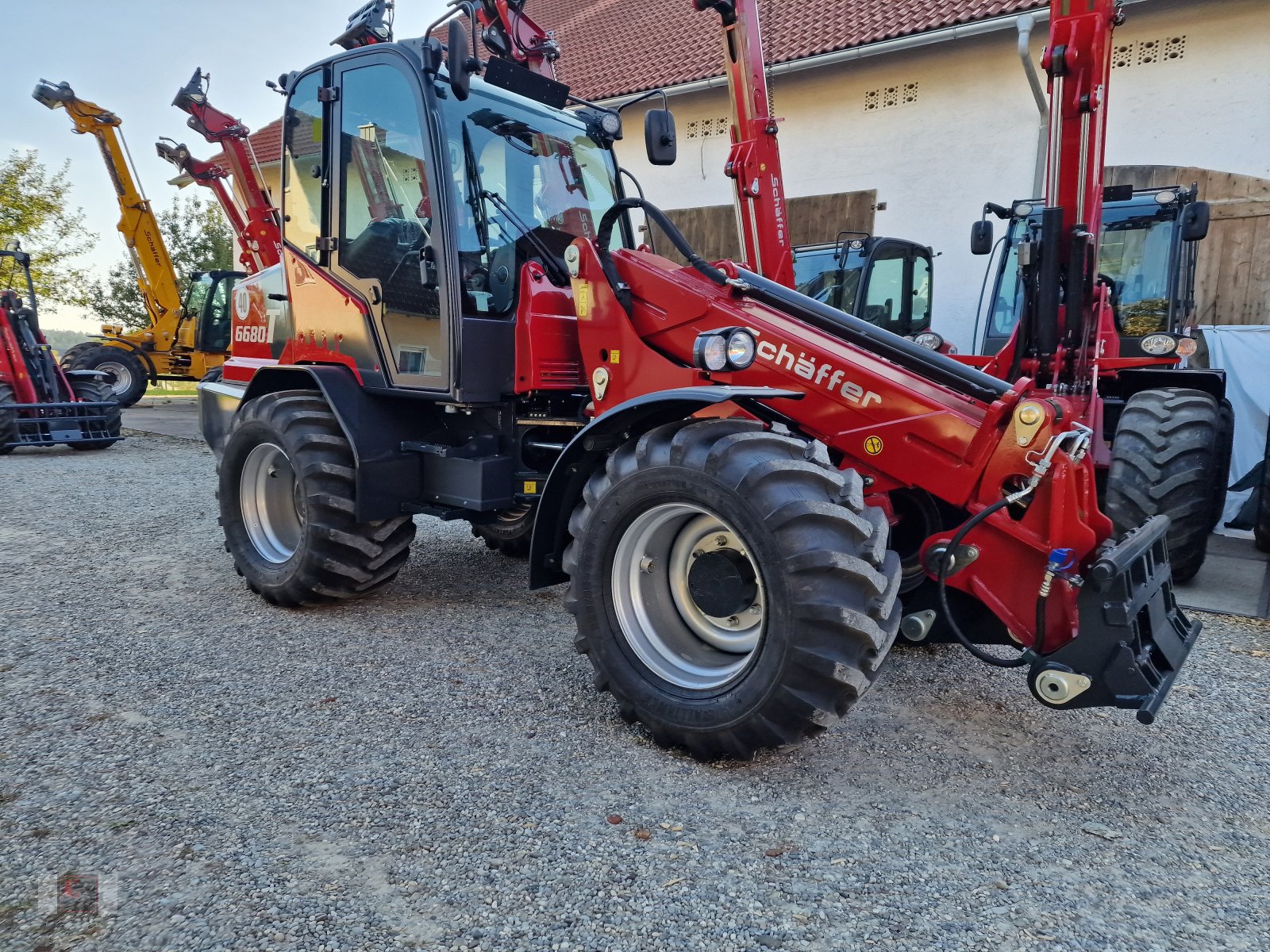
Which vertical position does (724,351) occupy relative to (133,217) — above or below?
below

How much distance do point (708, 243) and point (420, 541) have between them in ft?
26.0

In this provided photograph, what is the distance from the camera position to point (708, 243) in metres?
12.5

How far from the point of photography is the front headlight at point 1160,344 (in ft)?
19.1

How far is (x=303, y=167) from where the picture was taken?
455 cm

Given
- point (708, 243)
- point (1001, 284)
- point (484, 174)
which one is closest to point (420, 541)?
point (484, 174)

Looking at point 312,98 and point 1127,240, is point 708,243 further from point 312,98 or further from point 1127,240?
point 312,98

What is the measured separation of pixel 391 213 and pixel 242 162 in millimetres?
7725

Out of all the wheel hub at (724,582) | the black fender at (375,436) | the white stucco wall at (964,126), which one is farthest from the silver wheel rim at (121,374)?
the wheel hub at (724,582)

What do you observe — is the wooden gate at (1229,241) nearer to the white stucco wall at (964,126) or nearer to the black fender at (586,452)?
the white stucco wall at (964,126)

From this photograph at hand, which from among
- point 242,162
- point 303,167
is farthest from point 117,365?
point 303,167

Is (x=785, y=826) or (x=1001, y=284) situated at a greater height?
(x=1001, y=284)

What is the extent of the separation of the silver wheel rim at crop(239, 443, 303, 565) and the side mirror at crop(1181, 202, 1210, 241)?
244 inches

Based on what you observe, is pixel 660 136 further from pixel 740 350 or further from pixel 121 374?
pixel 121 374

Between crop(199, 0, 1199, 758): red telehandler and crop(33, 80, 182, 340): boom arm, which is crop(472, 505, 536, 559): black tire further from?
crop(33, 80, 182, 340): boom arm
